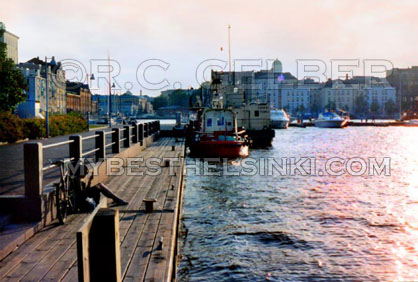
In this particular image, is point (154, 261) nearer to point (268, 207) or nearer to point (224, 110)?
point (268, 207)

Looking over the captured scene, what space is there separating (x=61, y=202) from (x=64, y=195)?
270 millimetres

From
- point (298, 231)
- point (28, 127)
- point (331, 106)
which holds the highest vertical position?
point (331, 106)

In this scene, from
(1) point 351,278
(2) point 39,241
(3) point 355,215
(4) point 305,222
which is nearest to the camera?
(2) point 39,241

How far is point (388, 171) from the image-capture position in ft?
92.4

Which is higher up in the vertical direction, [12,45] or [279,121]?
[12,45]

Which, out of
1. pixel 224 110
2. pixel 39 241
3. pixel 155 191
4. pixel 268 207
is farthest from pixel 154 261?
pixel 224 110

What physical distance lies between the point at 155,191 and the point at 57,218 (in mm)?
3999

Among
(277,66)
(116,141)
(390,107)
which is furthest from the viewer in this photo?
(277,66)

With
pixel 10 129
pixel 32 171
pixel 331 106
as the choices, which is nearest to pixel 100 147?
pixel 32 171

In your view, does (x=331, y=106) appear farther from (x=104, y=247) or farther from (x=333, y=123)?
(x=104, y=247)

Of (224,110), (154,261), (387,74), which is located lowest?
(154,261)

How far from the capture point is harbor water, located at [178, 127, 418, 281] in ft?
31.6

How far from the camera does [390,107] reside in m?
187

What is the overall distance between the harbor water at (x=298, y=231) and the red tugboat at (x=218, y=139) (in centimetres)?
1081
